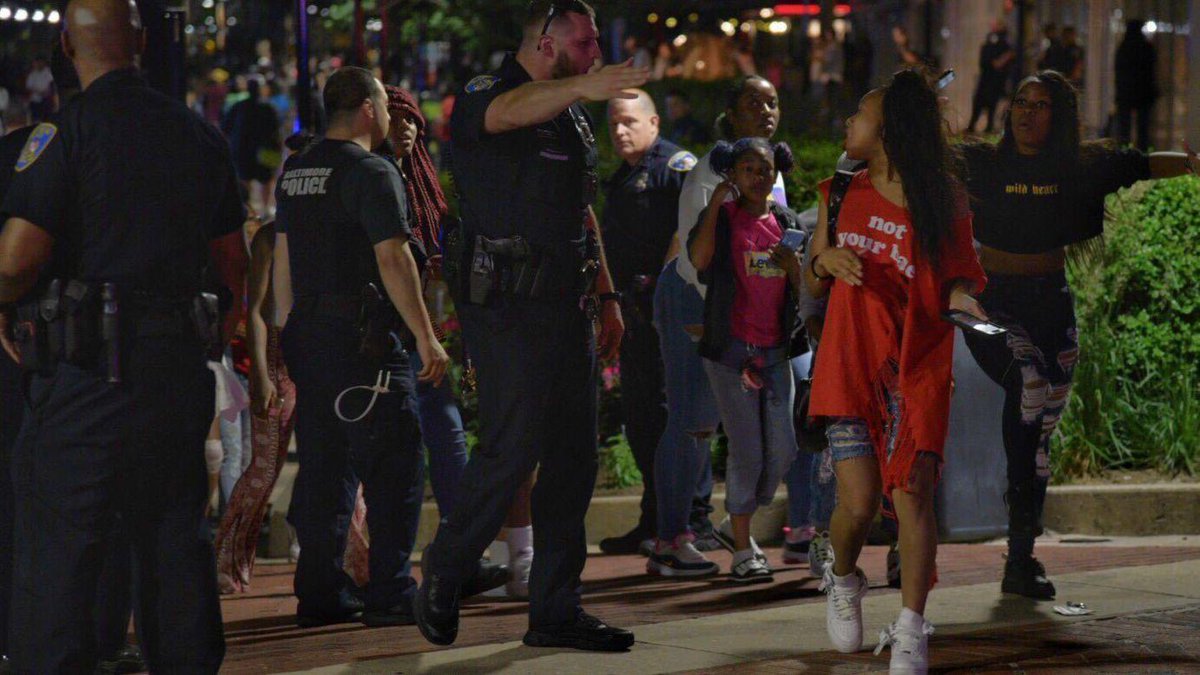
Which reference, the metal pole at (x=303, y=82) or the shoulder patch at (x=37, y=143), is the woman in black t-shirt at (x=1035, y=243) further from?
the metal pole at (x=303, y=82)

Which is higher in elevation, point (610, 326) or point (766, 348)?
point (610, 326)

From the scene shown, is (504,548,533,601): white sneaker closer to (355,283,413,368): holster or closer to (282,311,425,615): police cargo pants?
(282,311,425,615): police cargo pants

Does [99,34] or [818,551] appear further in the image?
[818,551]

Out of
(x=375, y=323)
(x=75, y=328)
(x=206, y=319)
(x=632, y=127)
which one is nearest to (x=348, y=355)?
(x=375, y=323)

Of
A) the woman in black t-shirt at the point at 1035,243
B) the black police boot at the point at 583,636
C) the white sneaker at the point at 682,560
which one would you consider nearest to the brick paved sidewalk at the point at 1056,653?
the black police boot at the point at 583,636

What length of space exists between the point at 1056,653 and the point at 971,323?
1213mm

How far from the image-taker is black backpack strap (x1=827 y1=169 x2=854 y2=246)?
19.9ft

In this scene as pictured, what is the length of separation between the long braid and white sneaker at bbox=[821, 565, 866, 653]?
222 cm

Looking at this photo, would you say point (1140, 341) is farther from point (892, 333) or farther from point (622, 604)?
point (892, 333)

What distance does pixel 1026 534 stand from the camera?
7.23m

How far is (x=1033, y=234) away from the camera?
7203 mm

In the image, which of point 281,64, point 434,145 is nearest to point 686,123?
point 434,145

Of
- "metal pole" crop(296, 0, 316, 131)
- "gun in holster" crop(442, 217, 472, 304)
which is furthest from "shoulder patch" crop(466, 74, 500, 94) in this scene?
"metal pole" crop(296, 0, 316, 131)

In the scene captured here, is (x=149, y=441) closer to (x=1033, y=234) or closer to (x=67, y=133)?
(x=67, y=133)
